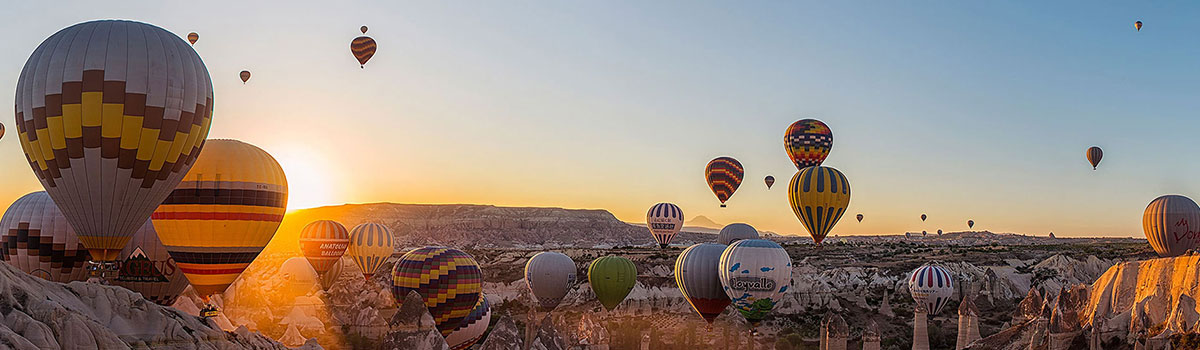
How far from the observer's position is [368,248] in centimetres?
4666

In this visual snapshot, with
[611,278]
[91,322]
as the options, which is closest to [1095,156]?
[611,278]

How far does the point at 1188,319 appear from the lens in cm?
1995

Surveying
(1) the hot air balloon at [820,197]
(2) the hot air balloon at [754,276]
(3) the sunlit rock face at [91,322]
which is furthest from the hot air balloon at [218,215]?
(1) the hot air balloon at [820,197]

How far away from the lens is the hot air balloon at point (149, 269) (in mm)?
20712

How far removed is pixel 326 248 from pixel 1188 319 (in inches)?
1429

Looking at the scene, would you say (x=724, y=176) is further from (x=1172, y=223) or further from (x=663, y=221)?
(x=1172, y=223)

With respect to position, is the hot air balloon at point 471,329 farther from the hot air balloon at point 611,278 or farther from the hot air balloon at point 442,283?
the hot air balloon at point 611,278

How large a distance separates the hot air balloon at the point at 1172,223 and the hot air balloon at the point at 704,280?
18631mm

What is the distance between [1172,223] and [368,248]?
39334mm

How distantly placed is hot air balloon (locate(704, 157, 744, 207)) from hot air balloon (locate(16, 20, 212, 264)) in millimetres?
45264

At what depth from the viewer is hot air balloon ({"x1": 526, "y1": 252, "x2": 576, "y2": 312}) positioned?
40312mm

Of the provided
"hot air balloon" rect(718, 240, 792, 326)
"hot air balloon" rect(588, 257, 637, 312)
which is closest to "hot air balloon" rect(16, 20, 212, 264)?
"hot air balloon" rect(718, 240, 792, 326)

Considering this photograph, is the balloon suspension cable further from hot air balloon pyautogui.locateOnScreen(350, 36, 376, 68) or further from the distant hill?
the distant hill

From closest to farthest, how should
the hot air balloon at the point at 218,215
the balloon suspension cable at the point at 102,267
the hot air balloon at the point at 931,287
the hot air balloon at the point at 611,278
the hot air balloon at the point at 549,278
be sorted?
the balloon suspension cable at the point at 102,267 < the hot air balloon at the point at 218,215 < the hot air balloon at the point at 931,287 < the hot air balloon at the point at 611,278 < the hot air balloon at the point at 549,278
